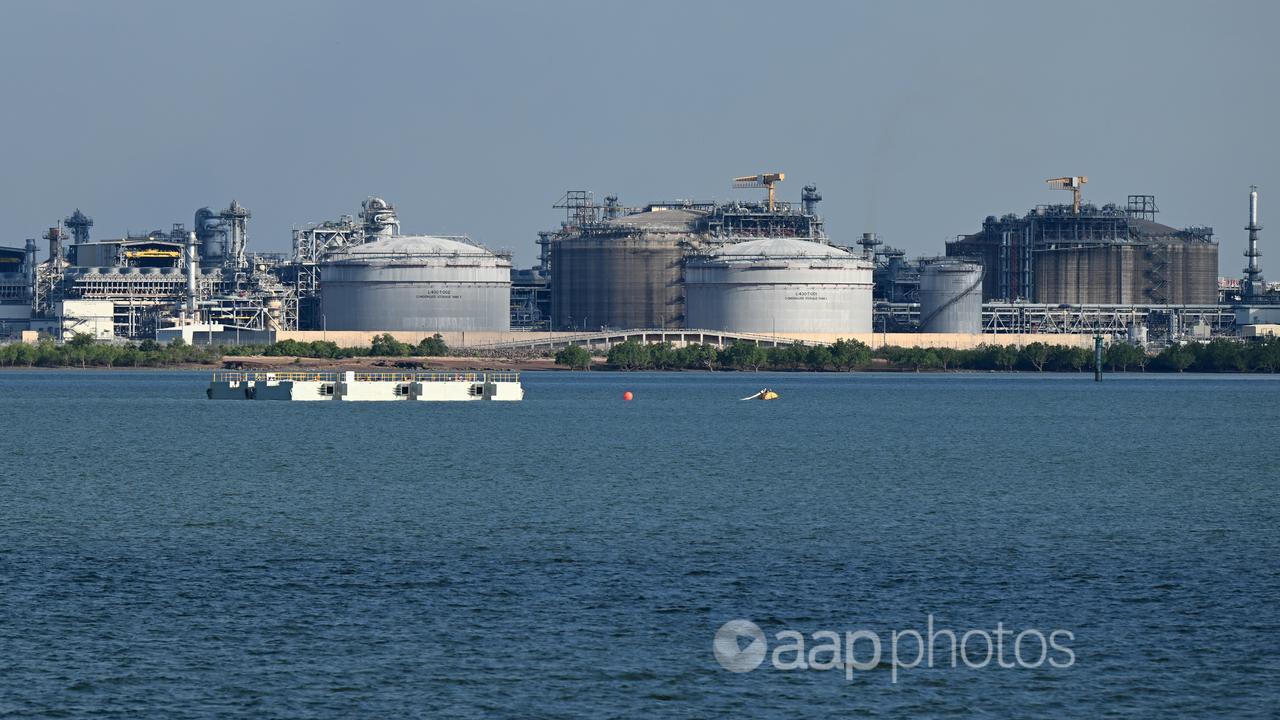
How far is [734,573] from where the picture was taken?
162ft

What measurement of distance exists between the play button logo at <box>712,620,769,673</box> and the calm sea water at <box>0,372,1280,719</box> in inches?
11.5

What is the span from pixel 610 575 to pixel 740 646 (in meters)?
10.0

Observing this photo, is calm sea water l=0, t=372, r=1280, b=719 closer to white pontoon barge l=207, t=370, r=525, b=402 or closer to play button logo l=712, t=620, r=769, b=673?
play button logo l=712, t=620, r=769, b=673

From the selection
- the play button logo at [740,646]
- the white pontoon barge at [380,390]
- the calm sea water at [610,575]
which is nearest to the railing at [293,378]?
the white pontoon barge at [380,390]

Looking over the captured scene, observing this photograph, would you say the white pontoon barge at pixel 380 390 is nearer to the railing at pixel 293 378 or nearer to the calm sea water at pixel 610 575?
the railing at pixel 293 378

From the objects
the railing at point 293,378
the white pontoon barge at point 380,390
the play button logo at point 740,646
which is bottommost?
the play button logo at point 740,646

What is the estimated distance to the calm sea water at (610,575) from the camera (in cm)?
3594

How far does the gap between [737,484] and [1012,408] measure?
80.4 m

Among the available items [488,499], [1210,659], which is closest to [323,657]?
[1210,659]

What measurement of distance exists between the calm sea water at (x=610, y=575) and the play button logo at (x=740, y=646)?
293 millimetres

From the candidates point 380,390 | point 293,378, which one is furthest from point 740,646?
point 293,378

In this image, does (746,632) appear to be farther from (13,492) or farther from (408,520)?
(13,492)

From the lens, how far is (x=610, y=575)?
4903 centimetres

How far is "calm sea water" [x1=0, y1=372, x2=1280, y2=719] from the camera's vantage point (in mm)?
35938
